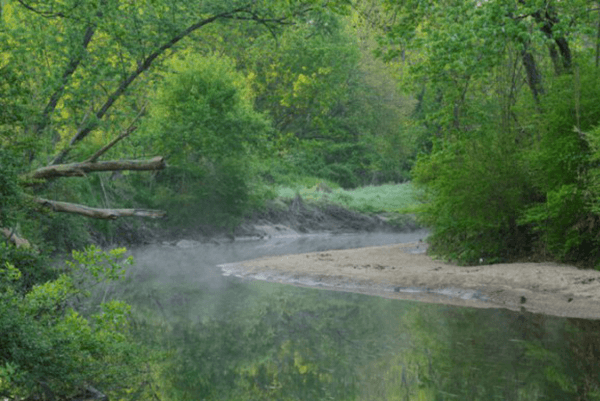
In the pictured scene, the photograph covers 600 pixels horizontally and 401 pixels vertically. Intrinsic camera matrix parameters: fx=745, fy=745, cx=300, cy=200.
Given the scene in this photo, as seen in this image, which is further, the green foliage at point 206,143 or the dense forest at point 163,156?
the green foliage at point 206,143

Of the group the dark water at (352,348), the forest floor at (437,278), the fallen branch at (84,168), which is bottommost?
the forest floor at (437,278)

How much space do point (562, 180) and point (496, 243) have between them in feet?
8.42

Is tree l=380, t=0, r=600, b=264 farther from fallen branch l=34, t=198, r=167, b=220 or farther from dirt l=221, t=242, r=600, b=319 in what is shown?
fallen branch l=34, t=198, r=167, b=220

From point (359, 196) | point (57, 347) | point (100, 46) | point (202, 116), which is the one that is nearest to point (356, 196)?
point (359, 196)

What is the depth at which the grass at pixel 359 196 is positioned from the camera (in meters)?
38.5

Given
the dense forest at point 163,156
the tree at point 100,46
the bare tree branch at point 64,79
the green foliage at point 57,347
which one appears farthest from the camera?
the bare tree branch at point 64,79

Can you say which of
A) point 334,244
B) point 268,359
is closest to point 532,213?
point 268,359

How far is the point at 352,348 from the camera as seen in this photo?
9.59 m

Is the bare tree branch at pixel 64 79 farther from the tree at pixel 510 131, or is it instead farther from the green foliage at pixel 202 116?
the green foliage at pixel 202 116

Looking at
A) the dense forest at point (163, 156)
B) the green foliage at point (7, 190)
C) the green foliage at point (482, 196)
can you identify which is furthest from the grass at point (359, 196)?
the green foliage at point (7, 190)

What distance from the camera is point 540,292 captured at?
1295cm

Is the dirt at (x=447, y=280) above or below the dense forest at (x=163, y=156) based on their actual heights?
below

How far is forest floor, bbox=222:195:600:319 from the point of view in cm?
1245

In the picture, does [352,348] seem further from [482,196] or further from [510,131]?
[510,131]
